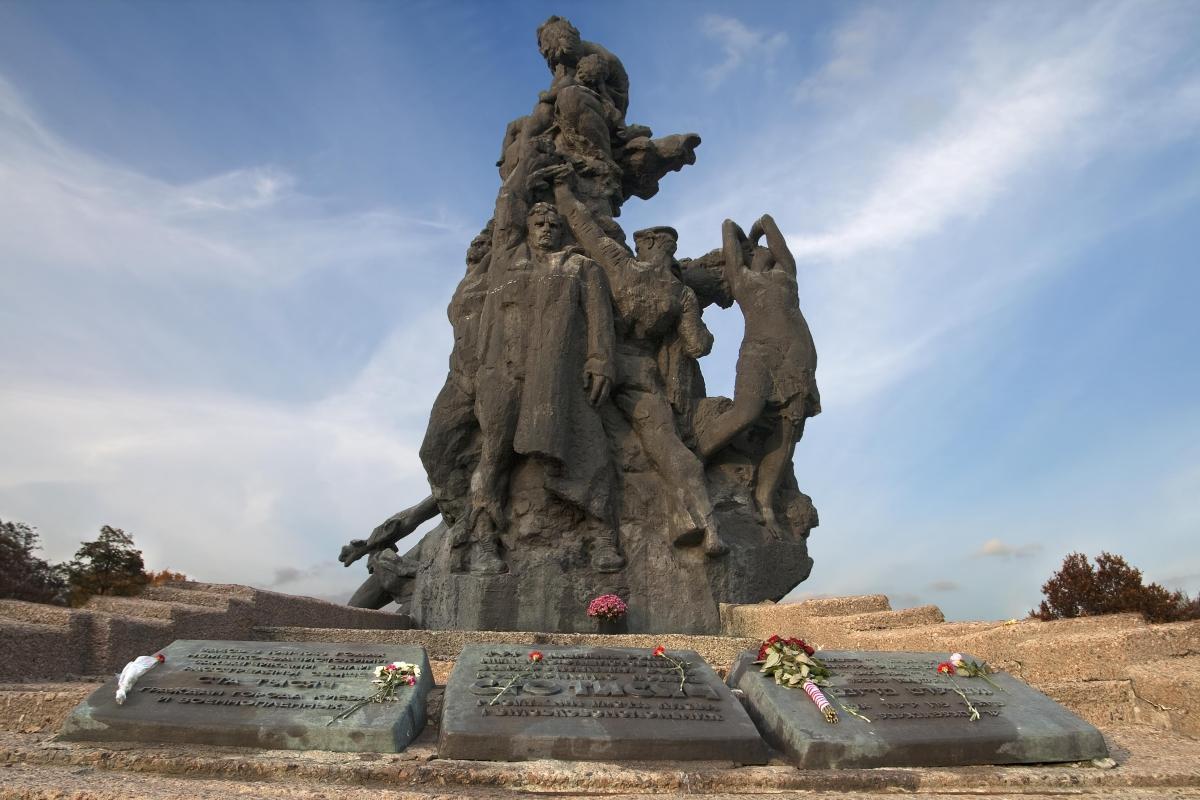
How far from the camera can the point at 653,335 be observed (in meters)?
9.10

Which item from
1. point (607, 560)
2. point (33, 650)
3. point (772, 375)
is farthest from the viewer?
point (772, 375)

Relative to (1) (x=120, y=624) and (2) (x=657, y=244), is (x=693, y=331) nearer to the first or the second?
(2) (x=657, y=244)

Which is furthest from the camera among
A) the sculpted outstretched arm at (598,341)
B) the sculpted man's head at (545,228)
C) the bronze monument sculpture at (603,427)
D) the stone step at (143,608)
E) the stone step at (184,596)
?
the sculpted man's head at (545,228)

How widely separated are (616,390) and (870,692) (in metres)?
5.32

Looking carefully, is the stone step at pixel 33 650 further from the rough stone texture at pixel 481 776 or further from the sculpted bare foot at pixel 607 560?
the sculpted bare foot at pixel 607 560

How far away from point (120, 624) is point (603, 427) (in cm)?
459

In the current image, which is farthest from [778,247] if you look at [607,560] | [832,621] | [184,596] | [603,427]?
[184,596]

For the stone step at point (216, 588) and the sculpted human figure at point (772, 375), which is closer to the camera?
the stone step at point (216, 588)

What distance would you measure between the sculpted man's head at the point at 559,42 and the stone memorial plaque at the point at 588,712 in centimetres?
873

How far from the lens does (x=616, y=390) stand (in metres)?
8.77

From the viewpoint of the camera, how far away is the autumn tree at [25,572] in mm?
7520

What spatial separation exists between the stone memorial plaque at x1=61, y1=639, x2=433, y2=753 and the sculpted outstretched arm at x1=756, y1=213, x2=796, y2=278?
6616 mm

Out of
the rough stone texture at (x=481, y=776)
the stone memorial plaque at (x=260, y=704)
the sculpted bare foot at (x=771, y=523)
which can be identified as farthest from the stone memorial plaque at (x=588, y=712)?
the sculpted bare foot at (x=771, y=523)

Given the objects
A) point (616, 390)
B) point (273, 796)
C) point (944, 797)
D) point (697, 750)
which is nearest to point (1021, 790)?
point (944, 797)
